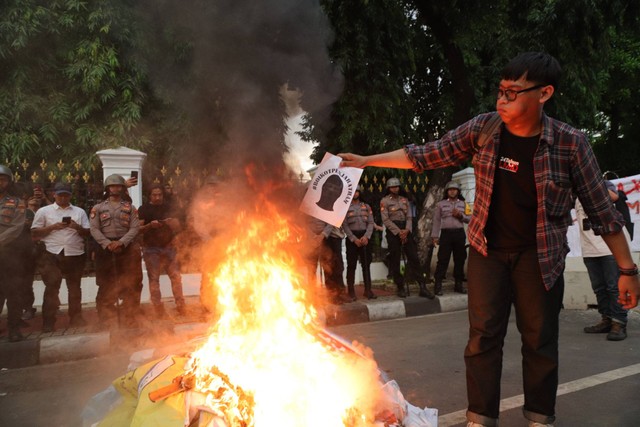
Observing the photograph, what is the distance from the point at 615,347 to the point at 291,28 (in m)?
4.22

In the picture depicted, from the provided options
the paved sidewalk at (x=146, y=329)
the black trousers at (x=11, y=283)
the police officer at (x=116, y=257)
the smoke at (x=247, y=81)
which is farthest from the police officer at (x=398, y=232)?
the black trousers at (x=11, y=283)

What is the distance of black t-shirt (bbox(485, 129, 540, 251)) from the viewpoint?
101 inches

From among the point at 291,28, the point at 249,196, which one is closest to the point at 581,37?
the point at 291,28

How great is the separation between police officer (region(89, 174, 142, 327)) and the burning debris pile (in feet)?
10.9

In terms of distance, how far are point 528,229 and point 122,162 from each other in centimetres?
648

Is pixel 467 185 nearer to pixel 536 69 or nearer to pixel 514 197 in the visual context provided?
pixel 514 197

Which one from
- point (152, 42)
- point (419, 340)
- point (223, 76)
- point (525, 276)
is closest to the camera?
point (525, 276)

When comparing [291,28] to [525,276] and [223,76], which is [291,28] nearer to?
[223,76]

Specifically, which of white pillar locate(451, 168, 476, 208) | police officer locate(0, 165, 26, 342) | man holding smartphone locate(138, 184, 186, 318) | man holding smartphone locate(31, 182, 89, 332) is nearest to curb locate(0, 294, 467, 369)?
police officer locate(0, 165, 26, 342)

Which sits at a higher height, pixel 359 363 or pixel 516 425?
pixel 359 363

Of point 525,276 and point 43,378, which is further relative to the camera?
point 43,378

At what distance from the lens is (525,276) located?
2.60 m

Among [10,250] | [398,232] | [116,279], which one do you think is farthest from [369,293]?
[10,250]

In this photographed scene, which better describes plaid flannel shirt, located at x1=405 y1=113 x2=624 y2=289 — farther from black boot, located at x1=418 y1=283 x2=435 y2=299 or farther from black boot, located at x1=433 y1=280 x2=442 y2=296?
black boot, located at x1=433 y1=280 x2=442 y2=296
